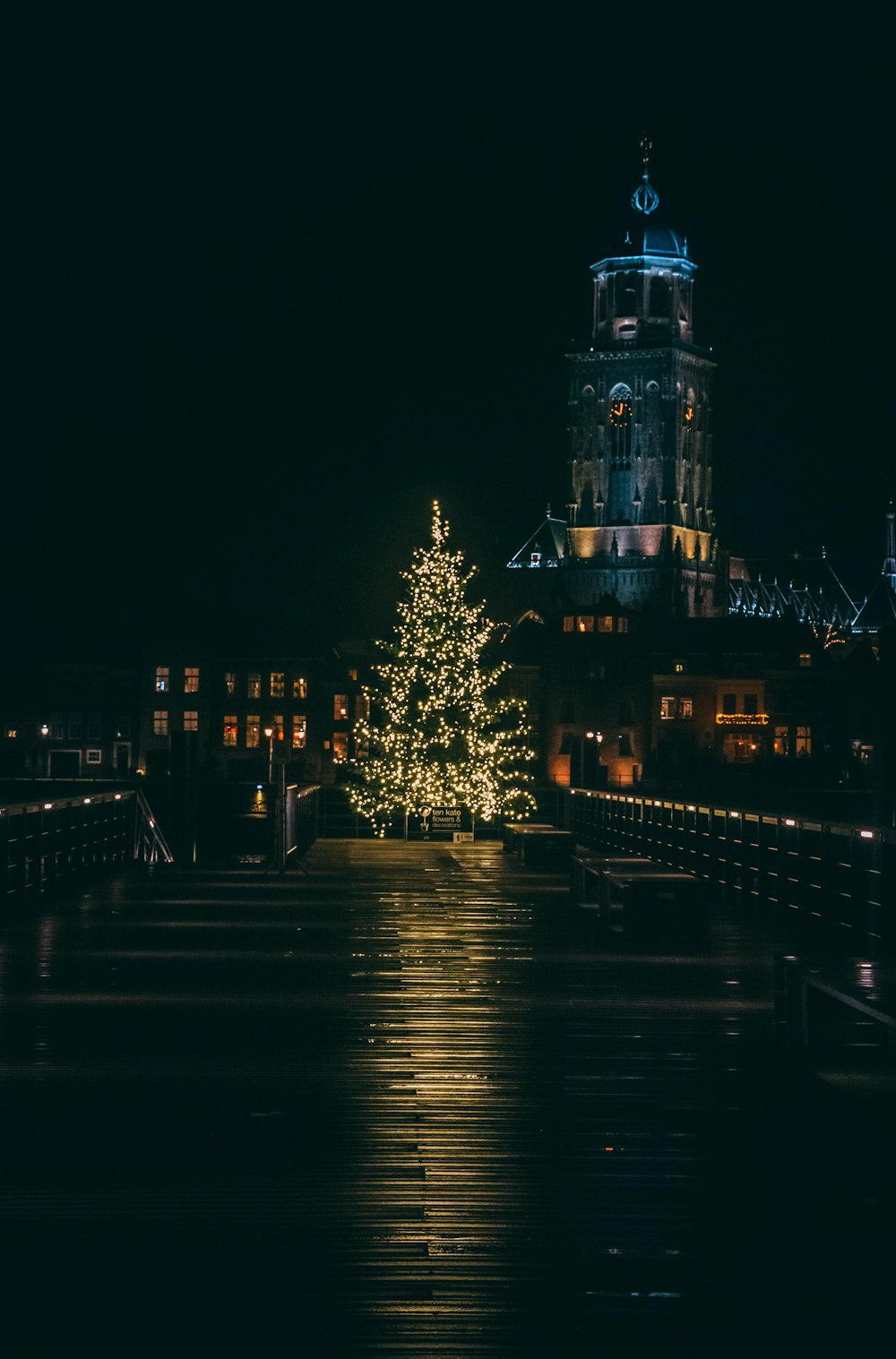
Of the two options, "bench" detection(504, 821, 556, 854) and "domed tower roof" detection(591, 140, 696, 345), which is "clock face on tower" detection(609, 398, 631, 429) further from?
"bench" detection(504, 821, 556, 854)

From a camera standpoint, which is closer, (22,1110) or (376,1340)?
(376,1340)

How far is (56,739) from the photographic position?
125 m

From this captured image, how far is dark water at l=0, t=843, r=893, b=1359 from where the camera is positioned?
23.6 feet

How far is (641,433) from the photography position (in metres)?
172

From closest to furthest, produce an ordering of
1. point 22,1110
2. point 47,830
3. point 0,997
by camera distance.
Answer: point 22,1110, point 0,997, point 47,830

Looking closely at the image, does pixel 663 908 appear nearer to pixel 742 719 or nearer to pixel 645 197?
pixel 742 719

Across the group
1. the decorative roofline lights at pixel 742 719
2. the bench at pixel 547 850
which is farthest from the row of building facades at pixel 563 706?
the bench at pixel 547 850

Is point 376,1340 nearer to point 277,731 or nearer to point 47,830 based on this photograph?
point 47,830

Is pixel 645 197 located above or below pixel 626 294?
above

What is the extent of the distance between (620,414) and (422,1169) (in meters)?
165

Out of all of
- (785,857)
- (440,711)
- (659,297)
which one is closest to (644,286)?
(659,297)

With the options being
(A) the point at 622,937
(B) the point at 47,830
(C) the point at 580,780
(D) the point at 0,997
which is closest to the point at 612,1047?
(D) the point at 0,997

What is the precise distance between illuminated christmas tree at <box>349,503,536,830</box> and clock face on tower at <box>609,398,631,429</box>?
12010 centimetres

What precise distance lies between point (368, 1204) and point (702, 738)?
11984 cm
